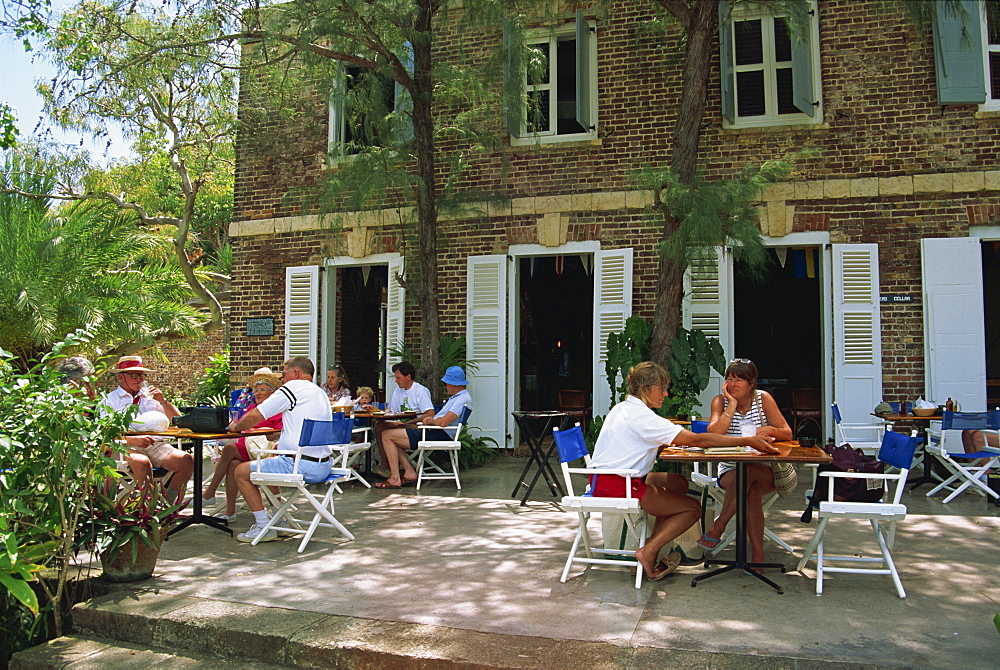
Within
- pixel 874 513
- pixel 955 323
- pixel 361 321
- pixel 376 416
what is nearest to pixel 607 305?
pixel 376 416

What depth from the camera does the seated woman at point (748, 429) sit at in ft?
16.3

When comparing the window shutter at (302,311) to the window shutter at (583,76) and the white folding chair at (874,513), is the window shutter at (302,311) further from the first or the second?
the white folding chair at (874,513)

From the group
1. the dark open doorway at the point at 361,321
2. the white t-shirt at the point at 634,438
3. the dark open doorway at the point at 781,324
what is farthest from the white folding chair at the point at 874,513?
the dark open doorway at the point at 781,324

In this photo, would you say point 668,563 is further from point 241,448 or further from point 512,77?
point 512,77

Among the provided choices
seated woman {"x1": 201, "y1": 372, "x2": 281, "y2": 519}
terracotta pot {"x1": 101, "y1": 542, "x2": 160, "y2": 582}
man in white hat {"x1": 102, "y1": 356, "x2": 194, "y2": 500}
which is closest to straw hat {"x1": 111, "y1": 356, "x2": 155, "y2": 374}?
man in white hat {"x1": 102, "y1": 356, "x2": 194, "y2": 500}

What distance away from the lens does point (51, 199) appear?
1265 centimetres

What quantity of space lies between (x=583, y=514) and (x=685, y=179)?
3.94 meters

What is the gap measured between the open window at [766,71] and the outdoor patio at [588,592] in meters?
4.94

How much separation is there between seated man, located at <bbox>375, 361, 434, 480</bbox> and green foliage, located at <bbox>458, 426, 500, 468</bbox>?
62cm

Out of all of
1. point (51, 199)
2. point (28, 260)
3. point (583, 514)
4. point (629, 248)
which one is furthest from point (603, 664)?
point (51, 199)

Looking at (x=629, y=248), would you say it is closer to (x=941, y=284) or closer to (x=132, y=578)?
(x=941, y=284)

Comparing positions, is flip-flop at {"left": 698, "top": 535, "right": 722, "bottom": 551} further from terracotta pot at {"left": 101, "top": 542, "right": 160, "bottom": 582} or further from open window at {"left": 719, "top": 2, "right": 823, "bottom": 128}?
open window at {"left": 719, "top": 2, "right": 823, "bottom": 128}

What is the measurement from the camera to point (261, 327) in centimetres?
1138

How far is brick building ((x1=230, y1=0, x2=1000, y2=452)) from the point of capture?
905 centimetres
